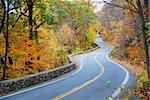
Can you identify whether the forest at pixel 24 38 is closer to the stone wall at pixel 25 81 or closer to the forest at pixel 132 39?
the stone wall at pixel 25 81

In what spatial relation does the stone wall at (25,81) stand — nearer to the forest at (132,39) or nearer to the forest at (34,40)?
the forest at (34,40)

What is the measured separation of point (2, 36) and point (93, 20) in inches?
2121

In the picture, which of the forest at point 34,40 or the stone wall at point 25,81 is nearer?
the stone wall at point 25,81

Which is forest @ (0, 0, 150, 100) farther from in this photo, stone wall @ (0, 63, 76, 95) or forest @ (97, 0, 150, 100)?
stone wall @ (0, 63, 76, 95)

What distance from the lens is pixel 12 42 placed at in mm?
27188

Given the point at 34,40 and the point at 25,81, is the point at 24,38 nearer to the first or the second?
the point at 34,40

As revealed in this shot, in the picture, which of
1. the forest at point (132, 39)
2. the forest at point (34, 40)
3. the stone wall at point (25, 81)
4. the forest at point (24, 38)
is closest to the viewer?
the forest at point (132, 39)

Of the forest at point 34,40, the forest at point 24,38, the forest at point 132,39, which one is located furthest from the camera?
the forest at point 24,38

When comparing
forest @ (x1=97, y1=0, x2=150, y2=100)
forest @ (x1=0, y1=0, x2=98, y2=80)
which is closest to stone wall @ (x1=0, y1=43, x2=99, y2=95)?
forest @ (x1=0, y1=0, x2=98, y2=80)

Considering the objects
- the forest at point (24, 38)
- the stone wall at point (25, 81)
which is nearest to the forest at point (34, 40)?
the forest at point (24, 38)

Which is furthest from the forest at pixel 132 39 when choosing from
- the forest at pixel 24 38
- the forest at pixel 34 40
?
the forest at pixel 24 38

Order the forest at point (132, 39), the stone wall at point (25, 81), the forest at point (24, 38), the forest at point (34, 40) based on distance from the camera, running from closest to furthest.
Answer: the forest at point (132, 39), the stone wall at point (25, 81), the forest at point (34, 40), the forest at point (24, 38)

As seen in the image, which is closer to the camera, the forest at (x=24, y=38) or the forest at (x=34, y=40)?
the forest at (x=34, y=40)

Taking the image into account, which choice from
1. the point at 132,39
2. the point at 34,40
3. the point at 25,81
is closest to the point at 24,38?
the point at 34,40
